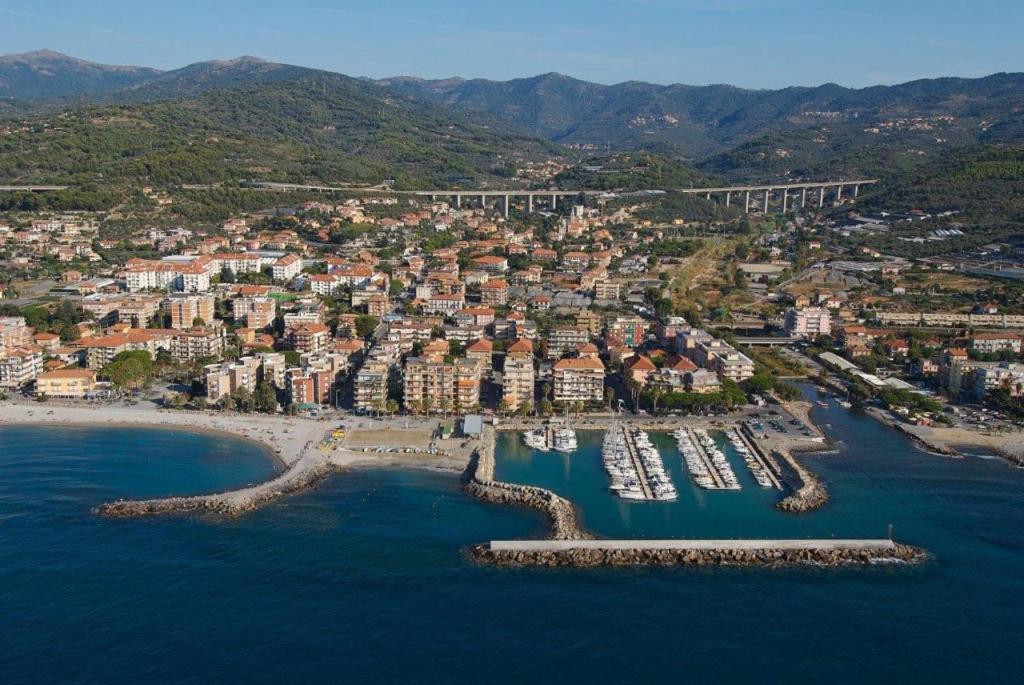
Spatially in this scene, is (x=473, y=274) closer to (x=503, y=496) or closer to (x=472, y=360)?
(x=472, y=360)

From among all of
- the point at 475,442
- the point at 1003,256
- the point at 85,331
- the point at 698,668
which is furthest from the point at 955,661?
the point at 1003,256

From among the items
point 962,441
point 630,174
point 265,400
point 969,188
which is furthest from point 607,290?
point 630,174

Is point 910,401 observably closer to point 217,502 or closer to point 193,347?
point 217,502

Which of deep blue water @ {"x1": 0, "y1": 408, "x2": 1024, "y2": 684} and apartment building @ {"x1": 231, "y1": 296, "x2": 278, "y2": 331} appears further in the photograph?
apartment building @ {"x1": 231, "y1": 296, "x2": 278, "y2": 331}

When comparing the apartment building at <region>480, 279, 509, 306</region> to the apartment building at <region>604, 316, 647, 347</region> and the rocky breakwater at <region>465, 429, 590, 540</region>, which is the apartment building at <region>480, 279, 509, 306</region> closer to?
the apartment building at <region>604, 316, 647, 347</region>

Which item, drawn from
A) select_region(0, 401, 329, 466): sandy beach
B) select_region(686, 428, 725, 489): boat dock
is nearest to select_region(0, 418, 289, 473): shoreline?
select_region(0, 401, 329, 466): sandy beach
